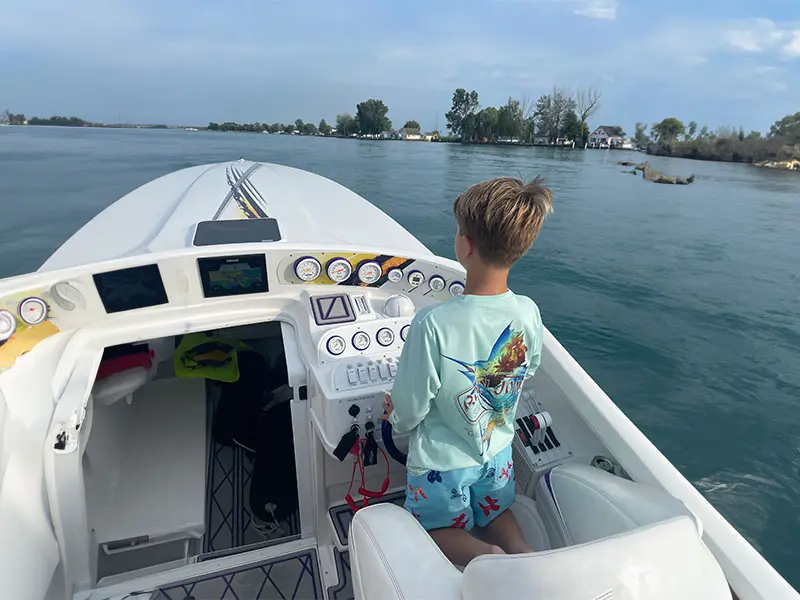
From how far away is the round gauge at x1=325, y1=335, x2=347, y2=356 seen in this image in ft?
6.57

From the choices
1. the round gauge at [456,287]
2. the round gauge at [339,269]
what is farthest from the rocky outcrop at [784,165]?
the round gauge at [339,269]

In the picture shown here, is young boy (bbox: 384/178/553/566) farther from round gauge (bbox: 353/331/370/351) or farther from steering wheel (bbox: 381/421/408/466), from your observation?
round gauge (bbox: 353/331/370/351)

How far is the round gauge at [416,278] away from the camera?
8.45 feet

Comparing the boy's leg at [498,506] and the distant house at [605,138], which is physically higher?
the boy's leg at [498,506]

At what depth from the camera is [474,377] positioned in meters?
1.27

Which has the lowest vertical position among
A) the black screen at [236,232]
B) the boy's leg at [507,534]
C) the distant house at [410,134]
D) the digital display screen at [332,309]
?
the distant house at [410,134]

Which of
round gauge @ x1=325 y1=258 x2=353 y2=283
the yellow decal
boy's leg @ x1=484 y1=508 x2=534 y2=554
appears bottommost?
boy's leg @ x1=484 y1=508 x2=534 y2=554

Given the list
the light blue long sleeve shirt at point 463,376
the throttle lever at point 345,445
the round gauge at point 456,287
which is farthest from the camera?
the round gauge at point 456,287

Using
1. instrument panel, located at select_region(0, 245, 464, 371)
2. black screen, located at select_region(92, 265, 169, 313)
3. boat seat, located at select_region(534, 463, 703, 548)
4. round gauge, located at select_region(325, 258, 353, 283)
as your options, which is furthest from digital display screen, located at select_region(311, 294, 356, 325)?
boat seat, located at select_region(534, 463, 703, 548)

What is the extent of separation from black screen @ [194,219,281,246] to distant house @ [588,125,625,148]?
7321 centimetres

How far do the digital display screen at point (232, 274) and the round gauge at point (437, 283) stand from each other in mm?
881

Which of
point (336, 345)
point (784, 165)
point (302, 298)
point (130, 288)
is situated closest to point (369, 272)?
point (302, 298)

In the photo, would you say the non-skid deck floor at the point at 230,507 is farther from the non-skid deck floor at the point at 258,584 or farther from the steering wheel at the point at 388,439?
the steering wheel at the point at 388,439

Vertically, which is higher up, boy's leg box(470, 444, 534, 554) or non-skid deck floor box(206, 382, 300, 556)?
boy's leg box(470, 444, 534, 554)
